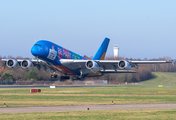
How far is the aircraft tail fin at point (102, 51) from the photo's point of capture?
7531cm

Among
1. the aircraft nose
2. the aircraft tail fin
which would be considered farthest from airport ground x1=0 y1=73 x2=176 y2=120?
the aircraft tail fin

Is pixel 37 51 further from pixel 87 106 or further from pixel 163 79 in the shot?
pixel 163 79

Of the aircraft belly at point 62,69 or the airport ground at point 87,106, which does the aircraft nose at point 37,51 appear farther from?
the airport ground at point 87,106

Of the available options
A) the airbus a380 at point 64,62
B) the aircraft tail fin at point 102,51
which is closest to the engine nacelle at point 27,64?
the airbus a380 at point 64,62

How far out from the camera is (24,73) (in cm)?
9356

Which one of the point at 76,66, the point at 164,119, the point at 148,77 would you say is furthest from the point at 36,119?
the point at 148,77

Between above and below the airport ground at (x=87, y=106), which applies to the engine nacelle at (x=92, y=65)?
above

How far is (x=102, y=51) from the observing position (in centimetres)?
7688

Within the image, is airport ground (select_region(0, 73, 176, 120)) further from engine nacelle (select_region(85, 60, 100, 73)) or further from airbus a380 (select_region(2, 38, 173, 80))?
engine nacelle (select_region(85, 60, 100, 73))

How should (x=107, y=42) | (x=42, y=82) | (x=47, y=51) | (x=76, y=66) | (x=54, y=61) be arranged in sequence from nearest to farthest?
1. (x=47, y=51)
2. (x=54, y=61)
3. (x=76, y=66)
4. (x=107, y=42)
5. (x=42, y=82)

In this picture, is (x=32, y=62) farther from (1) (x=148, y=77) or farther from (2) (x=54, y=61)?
(1) (x=148, y=77)

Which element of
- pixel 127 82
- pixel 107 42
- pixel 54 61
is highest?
pixel 107 42

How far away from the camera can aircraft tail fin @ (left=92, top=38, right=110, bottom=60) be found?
75.3 m

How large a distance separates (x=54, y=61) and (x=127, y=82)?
49.0 m
